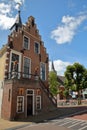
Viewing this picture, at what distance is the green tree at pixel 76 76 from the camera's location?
113 feet

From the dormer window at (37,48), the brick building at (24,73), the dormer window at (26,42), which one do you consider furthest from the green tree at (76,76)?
the dormer window at (26,42)

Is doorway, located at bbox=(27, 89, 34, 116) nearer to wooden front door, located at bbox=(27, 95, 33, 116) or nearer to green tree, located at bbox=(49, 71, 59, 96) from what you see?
wooden front door, located at bbox=(27, 95, 33, 116)

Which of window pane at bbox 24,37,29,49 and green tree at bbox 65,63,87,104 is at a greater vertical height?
window pane at bbox 24,37,29,49

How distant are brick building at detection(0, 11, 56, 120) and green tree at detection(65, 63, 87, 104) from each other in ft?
38.3

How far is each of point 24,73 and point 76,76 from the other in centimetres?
1853

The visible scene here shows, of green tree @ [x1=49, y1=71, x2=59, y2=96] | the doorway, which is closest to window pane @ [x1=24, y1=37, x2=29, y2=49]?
the doorway

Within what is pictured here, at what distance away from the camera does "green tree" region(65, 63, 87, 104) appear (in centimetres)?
3444

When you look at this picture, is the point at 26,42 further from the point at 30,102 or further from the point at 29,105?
the point at 29,105

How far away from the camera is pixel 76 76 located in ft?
115

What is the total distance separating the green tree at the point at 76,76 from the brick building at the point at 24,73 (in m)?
11.7

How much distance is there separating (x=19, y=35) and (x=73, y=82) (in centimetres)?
1853

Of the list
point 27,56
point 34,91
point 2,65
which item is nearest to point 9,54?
point 2,65

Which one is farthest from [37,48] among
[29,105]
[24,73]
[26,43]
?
[29,105]

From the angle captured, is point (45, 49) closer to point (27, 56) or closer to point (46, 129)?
point (27, 56)
